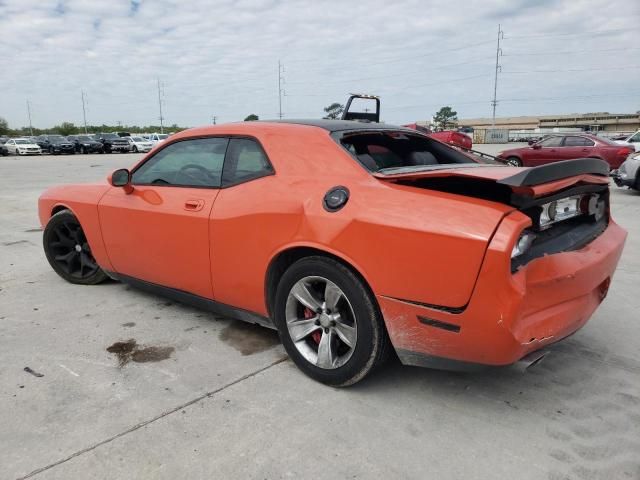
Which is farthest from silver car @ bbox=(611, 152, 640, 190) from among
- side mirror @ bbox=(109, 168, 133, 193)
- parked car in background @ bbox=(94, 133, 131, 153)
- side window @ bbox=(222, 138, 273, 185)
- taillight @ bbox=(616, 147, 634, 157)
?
parked car in background @ bbox=(94, 133, 131, 153)

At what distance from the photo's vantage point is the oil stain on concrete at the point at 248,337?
333 cm

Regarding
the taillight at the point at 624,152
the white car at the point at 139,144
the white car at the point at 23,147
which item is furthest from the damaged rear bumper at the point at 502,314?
the white car at the point at 23,147

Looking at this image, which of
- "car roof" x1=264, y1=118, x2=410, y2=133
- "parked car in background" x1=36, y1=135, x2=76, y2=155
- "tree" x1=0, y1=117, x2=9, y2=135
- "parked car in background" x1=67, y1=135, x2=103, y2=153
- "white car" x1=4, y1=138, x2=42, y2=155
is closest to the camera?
"car roof" x1=264, y1=118, x2=410, y2=133

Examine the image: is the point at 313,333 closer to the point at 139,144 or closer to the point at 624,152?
the point at 624,152

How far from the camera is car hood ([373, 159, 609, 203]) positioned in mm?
2246

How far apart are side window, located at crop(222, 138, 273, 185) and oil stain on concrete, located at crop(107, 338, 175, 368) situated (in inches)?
45.4

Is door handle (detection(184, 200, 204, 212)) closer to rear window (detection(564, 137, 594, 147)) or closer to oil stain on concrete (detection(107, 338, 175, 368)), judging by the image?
oil stain on concrete (detection(107, 338, 175, 368))

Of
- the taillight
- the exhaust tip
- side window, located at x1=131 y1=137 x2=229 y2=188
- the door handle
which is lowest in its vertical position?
the exhaust tip

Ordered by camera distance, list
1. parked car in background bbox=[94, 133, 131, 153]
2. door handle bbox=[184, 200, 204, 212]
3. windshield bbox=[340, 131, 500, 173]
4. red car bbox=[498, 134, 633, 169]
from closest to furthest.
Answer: windshield bbox=[340, 131, 500, 173] → door handle bbox=[184, 200, 204, 212] → red car bbox=[498, 134, 633, 169] → parked car in background bbox=[94, 133, 131, 153]

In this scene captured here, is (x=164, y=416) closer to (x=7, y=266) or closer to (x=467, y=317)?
(x=467, y=317)

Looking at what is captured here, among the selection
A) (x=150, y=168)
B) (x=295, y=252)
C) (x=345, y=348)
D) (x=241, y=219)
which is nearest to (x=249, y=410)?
(x=345, y=348)

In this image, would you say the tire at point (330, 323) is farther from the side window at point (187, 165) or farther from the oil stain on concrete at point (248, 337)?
the side window at point (187, 165)

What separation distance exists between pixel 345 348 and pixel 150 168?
2092 mm

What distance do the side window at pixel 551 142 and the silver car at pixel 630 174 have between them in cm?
457
